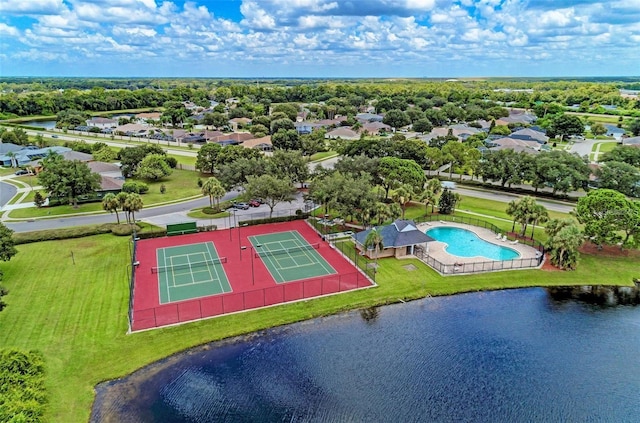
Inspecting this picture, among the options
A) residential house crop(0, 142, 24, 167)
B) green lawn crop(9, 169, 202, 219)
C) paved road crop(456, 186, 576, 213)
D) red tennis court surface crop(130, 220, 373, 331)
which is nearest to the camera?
red tennis court surface crop(130, 220, 373, 331)

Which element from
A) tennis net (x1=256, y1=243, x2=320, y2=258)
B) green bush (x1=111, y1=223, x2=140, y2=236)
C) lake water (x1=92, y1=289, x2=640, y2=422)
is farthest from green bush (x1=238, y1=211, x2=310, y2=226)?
lake water (x1=92, y1=289, x2=640, y2=422)

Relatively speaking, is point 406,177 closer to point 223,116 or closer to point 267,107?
point 223,116

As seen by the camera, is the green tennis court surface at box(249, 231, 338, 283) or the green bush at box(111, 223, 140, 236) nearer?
the green tennis court surface at box(249, 231, 338, 283)

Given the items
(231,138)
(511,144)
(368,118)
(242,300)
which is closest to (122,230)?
(242,300)

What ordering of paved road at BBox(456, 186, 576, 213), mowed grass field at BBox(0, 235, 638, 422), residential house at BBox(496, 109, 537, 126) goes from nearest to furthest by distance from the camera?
mowed grass field at BBox(0, 235, 638, 422) < paved road at BBox(456, 186, 576, 213) < residential house at BBox(496, 109, 537, 126)

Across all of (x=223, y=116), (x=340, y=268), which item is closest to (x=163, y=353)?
(x=340, y=268)

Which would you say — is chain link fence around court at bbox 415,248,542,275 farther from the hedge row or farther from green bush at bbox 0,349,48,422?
green bush at bbox 0,349,48,422

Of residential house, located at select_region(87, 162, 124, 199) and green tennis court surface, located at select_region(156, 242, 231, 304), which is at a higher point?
residential house, located at select_region(87, 162, 124, 199)
